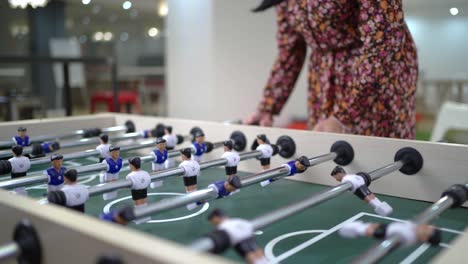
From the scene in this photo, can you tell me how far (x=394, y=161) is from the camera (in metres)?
1.20

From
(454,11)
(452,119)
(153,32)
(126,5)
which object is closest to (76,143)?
(452,119)

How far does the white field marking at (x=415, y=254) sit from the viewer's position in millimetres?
771

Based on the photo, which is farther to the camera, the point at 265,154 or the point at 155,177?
the point at 265,154

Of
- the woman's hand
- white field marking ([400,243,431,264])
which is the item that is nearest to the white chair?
the woman's hand

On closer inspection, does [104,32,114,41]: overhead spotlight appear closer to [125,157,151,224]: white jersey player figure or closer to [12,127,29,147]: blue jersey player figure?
[12,127,29,147]: blue jersey player figure

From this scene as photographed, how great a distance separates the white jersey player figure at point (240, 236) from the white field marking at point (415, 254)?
1.05 ft

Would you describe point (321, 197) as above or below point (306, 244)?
above

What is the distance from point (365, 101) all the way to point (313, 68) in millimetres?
339

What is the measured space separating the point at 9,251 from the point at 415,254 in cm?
64

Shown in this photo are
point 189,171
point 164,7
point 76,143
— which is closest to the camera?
point 189,171

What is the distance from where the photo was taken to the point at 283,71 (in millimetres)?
1903

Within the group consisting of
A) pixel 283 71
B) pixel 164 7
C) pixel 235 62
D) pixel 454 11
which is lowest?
pixel 283 71

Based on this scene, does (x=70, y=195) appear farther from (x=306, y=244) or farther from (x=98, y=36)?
(x=98, y=36)

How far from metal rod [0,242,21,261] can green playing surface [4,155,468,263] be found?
33cm
